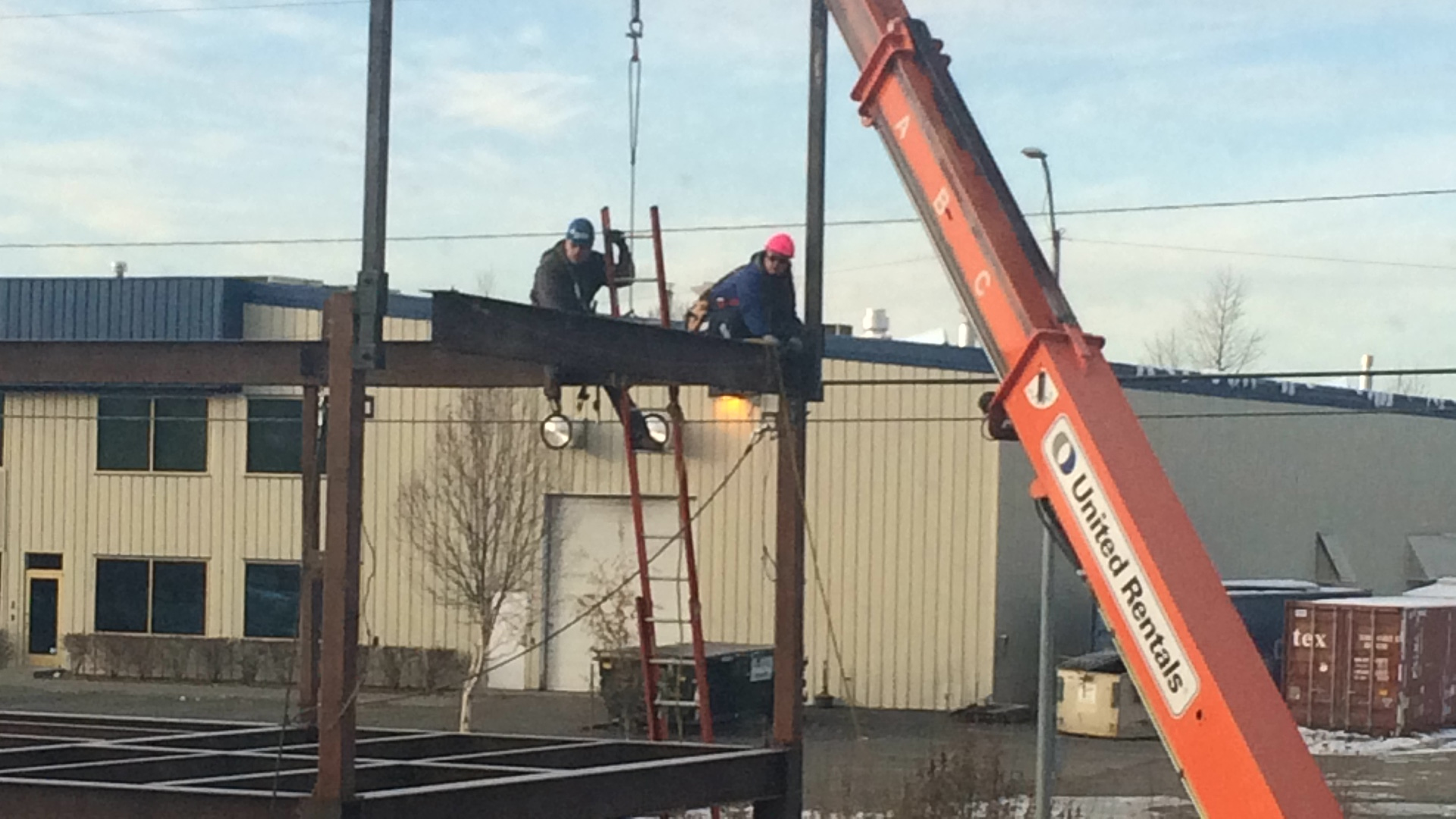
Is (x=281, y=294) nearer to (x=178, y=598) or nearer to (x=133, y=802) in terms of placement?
(x=178, y=598)

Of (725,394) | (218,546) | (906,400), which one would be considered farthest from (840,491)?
(725,394)

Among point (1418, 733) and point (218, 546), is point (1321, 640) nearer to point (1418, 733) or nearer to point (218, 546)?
point (1418, 733)

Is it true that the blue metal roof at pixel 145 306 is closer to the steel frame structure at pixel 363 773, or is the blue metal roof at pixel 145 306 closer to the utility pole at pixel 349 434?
the steel frame structure at pixel 363 773

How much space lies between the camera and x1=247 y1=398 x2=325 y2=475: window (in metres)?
37.2

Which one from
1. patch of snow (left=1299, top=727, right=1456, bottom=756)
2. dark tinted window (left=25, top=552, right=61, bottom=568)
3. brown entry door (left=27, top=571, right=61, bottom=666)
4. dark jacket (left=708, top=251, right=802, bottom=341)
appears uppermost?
dark jacket (left=708, top=251, right=802, bottom=341)

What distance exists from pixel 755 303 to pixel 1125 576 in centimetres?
320

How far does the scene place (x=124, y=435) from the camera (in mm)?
39062

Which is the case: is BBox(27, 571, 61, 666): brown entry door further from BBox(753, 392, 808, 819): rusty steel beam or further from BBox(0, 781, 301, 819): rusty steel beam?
BBox(0, 781, 301, 819): rusty steel beam

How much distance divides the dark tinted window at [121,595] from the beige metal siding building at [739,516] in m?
0.06

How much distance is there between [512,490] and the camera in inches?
1286

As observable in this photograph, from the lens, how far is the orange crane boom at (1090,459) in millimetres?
7602

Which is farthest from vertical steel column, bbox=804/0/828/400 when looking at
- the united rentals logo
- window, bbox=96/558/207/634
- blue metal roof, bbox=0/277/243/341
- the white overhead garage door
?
window, bbox=96/558/207/634

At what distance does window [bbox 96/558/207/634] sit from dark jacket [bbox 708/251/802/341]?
30.2 meters

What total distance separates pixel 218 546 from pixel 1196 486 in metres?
19.9
